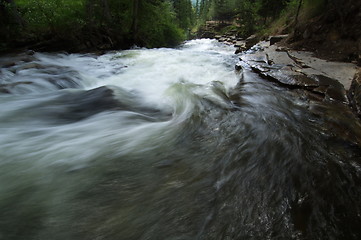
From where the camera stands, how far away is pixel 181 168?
7.21 ft

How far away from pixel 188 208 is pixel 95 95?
3.83 m

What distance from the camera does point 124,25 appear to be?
14.9m

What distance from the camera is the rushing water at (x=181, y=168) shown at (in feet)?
5.03

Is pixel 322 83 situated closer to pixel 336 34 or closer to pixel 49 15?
pixel 336 34

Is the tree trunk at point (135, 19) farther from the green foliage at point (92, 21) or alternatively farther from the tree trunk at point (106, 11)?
the tree trunk at point (106, 11)

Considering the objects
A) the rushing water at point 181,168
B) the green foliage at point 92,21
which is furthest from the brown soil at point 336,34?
A: the green foliage at point 92,21

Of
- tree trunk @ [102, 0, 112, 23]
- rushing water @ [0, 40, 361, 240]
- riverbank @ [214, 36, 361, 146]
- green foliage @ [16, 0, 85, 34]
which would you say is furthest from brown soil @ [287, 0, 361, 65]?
tree trunk @ [102, 0, 112, 23]

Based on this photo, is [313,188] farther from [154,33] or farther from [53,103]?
[154,33]

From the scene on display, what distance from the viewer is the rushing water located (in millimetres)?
1532

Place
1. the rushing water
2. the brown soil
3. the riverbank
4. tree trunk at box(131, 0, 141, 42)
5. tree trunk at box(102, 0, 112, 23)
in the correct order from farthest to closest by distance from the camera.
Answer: tree trunk at box(131, 0, 141, 42) < tree trunk at box(102, 0, 112, 23) < the brown soil < the riverbank < the rushing water

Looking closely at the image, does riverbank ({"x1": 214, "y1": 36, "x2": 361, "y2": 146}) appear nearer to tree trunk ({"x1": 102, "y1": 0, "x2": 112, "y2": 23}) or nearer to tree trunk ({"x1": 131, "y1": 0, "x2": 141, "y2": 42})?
tree trunk ({"x1": 131, "y1": 0, "x2": 141, "y2": 42})

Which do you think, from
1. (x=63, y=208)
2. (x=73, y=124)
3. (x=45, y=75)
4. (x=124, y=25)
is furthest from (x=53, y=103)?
(x=124, y=25)

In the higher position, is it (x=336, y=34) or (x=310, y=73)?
(x=336, y=34)

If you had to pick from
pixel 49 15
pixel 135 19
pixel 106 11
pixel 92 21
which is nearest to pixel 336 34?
pixel 49 15
